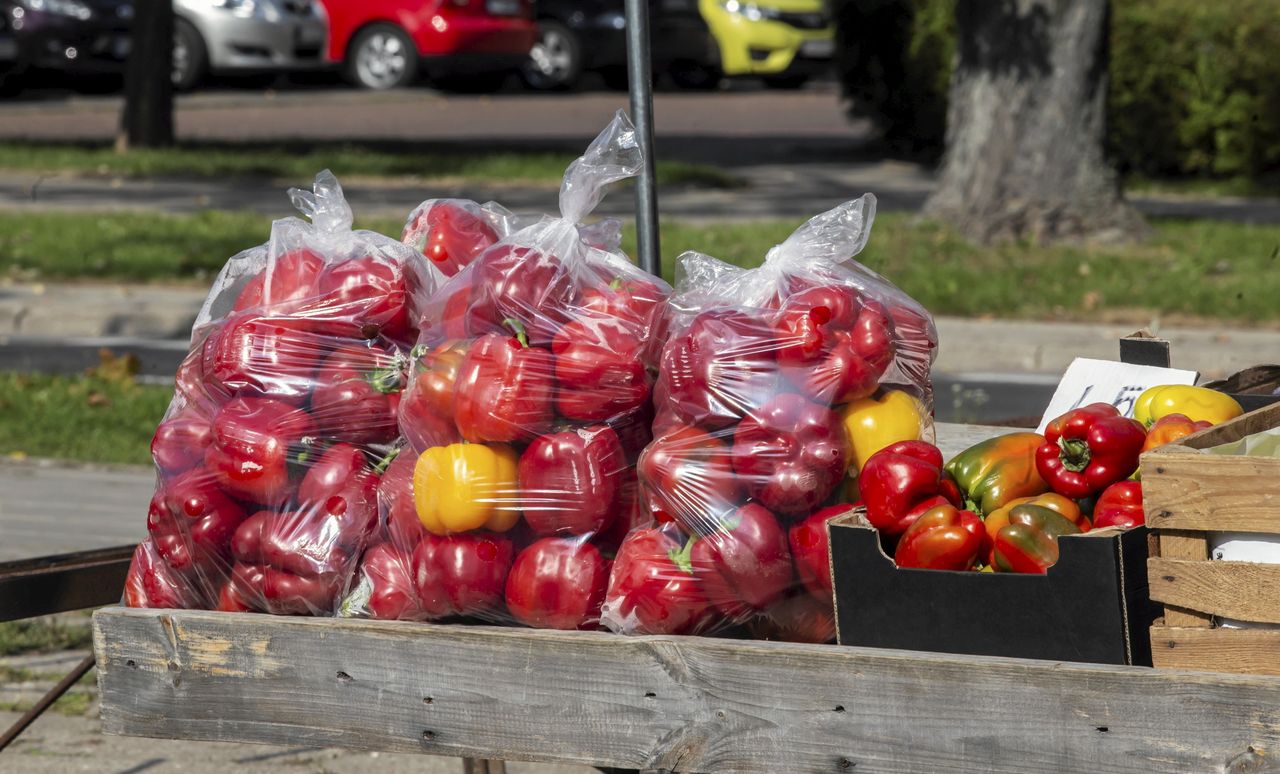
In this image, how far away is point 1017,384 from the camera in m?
7.80

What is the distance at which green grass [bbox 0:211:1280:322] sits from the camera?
857cm

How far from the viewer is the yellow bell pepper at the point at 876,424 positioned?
2.27 m

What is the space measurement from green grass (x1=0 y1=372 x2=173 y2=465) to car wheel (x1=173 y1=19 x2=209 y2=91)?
13284 millimetres

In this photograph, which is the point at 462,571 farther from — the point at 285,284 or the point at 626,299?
the point at 285,284

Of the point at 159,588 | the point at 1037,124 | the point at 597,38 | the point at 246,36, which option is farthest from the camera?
the point at 597,38

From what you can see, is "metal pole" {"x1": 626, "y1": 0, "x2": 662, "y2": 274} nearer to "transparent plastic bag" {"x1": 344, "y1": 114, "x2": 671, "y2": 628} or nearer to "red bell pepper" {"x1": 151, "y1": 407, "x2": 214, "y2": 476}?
"transparent plastic bag" {"x1": 344, "y1": 114, "x2": 671, "y2": 628}

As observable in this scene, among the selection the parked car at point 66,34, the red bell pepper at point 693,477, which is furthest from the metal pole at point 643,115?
the parked car at point 66,34

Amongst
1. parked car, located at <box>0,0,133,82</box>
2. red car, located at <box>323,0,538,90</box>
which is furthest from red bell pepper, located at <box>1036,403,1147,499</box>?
parked car, located at <box>0,0,133,82</box>

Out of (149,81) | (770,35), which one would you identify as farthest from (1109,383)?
(770,35)

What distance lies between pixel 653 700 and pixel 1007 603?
444mm

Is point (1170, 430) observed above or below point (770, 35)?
above

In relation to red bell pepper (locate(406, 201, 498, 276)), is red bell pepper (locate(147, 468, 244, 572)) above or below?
below

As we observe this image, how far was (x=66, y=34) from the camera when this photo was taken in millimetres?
20594

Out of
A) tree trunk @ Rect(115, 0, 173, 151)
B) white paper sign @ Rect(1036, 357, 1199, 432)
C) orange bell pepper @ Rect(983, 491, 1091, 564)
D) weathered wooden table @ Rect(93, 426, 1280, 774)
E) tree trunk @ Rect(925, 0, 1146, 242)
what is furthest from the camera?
tree trunk @ Rect(115, 0, 173, 151)
